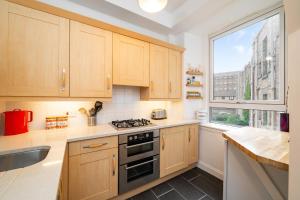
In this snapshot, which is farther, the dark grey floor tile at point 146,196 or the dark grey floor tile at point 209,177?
the dark grey floor tile at point 209,177

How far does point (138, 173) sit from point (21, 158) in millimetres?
1187

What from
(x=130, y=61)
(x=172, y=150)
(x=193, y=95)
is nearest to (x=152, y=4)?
(x=130, y=61)

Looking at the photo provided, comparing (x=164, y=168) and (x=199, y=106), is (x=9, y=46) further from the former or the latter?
(x=199, y=106)

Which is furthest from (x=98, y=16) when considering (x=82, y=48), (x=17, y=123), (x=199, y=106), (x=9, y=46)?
(x=199, y=106)

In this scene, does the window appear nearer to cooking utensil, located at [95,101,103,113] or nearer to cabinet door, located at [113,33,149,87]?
cabinet door, located at [113,33,149,87]

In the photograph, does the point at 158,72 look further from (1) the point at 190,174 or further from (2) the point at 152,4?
(1) the point at 190,174

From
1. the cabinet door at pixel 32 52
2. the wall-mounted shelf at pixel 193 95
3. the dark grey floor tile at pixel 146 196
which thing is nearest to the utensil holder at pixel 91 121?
the cabinet door at pixel 32 52

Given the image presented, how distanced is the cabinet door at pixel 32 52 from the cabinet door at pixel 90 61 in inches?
2.7

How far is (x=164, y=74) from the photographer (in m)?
2.23

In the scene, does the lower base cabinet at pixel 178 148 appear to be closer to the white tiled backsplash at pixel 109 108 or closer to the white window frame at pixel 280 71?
the white tiled backsplash at pixel 109 108

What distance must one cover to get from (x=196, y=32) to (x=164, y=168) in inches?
95.3

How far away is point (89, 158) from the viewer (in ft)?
4.49

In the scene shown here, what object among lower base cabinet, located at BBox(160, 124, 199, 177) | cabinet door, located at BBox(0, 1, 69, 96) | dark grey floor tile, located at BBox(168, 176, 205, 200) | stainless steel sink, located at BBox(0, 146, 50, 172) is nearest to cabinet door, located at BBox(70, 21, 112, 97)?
cabinet door, located at BBox(0, 1, 69, 96)

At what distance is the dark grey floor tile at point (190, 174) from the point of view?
213 cm
